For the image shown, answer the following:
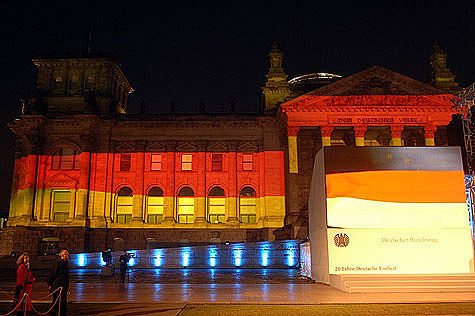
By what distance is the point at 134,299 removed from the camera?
1534 cm

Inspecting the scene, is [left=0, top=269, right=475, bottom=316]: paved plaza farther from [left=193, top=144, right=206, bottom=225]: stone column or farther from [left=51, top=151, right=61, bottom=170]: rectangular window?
[left=51, top=151, right=61, bottom=170]: rectangular window

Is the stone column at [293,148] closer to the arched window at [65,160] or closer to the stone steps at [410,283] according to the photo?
the arched window at [65,160]

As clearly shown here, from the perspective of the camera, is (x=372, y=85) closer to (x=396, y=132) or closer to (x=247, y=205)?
(x=396, y=132)

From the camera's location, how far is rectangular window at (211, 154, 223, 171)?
4816 cm

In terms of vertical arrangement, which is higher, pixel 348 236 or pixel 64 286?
pixel 348 236

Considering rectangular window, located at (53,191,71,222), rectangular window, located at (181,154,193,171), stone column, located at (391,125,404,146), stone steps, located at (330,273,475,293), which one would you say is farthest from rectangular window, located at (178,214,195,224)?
stone steps, located at (330,273,475,293)

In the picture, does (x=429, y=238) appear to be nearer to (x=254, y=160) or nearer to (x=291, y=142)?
(x=291, y=142)

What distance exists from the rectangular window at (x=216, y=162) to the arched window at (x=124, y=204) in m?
9.63

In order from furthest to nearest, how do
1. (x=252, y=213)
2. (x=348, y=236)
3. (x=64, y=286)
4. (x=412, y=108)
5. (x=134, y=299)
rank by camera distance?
(x=252, y=213) → (x=412, y=108) → (x=348, y=236) → (x=134, y=299) → (x=64, y=286)

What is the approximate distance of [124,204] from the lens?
47.9 metres

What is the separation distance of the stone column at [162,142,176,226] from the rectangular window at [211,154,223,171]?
14.2 feet

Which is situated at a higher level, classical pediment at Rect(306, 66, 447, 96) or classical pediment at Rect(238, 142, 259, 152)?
classical pediment at Rect(306, 66, 447, 96)

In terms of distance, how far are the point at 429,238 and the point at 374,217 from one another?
87.7 inches

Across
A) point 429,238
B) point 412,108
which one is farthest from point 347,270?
point 412,108
